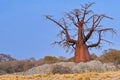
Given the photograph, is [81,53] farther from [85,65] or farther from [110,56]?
[85,65]

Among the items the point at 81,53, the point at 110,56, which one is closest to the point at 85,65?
the point at 110,56

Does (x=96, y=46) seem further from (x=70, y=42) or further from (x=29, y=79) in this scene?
(x=29, y=79)

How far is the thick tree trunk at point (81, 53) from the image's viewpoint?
42.9 metres

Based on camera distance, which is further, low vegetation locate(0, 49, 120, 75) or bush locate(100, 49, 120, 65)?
bush locate(100, 49, 120, 65)

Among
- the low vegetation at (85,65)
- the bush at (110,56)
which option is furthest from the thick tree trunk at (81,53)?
the bush at (110,56)

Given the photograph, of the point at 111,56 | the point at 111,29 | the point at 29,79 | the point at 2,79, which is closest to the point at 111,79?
the point at 29,79

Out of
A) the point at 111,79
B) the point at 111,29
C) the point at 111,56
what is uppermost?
the point at 111,29

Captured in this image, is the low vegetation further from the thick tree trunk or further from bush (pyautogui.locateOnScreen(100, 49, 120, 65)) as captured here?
the thick tree trunk

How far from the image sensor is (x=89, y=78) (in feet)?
52.4

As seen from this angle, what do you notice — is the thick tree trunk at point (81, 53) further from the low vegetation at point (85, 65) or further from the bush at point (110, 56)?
the bush at point (110, 56)

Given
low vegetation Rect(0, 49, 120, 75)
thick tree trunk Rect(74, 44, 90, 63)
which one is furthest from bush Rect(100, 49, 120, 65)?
thick tree trunk Rect(74, 44, 90, 63)

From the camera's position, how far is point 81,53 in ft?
140

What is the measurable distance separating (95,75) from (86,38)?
2598 cm

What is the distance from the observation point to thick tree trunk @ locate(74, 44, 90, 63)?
4288cm
